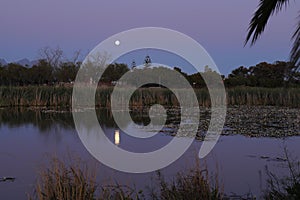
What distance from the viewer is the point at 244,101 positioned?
58.2 feet

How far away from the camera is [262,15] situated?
11.0 feet

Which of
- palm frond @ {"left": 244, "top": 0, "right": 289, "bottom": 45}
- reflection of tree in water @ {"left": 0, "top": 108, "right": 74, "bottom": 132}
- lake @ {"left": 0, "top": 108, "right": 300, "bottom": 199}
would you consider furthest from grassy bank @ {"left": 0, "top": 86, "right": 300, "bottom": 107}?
palm frond @ {"left": 244, "top": 0, "right": 289, "bottom": 45}

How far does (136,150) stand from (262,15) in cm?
447

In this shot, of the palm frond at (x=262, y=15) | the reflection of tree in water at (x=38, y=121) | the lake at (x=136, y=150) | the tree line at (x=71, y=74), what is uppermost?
the tree line at (x=71, y=74)

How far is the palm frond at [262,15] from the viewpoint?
330 centimetres

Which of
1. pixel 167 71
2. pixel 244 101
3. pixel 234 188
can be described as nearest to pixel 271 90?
pixel 244 101

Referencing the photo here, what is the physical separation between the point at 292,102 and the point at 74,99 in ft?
34.9

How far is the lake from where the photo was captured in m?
4.76

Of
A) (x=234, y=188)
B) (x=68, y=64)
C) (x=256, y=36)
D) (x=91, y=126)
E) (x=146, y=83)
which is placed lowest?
(x=234, y=188)

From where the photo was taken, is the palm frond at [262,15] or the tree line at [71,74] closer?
the palm frond at [262,15]

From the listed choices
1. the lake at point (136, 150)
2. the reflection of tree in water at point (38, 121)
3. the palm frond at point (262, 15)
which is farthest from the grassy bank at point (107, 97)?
the palm frond at point (262, 15)

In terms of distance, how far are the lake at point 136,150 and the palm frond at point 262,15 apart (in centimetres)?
150

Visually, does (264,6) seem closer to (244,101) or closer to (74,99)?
(244,101)

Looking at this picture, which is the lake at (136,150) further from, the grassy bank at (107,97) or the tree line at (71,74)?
the tree line at (71,74)
